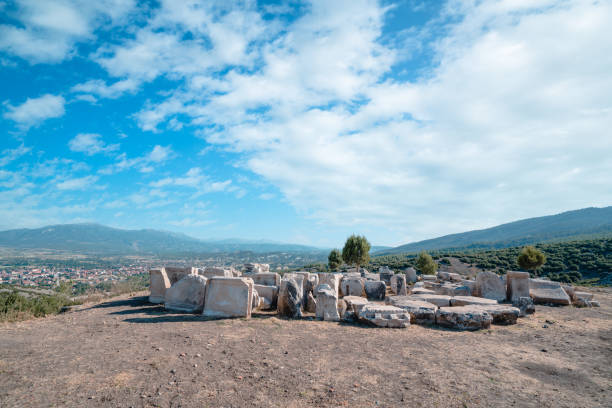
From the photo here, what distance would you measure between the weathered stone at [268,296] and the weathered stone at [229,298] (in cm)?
190

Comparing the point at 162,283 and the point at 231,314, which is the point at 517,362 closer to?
the point at 231,314

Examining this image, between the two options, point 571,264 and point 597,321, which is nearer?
point 597,321

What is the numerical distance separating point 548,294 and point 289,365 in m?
12.9

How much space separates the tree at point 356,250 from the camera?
3069 centimetres

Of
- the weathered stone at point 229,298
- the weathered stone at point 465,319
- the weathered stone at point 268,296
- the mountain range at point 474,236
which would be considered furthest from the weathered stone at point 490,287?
the mountain range at point 474,236

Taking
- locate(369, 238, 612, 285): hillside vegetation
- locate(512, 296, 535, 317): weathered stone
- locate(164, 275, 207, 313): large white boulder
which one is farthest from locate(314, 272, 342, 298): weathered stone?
locate(369, 238, 612, 285): hillside vegetation

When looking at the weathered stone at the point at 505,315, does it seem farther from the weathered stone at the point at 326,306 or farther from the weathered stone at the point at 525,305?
the weathered stone at the point at 326,306

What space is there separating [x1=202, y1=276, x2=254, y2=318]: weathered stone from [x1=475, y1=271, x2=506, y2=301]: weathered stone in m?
10.4

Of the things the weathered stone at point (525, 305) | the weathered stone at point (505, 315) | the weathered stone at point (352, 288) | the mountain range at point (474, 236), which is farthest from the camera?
the mountain range at point (474, 236)

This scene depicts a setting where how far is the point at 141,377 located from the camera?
4.55 m

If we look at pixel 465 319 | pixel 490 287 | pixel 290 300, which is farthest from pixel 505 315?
pixel 290 300

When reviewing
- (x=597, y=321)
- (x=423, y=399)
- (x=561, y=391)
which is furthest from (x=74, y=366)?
(x=597, y=321)

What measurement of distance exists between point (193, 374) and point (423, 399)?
3444 millimetres

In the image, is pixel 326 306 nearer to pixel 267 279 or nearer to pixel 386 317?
pixel 386 317
